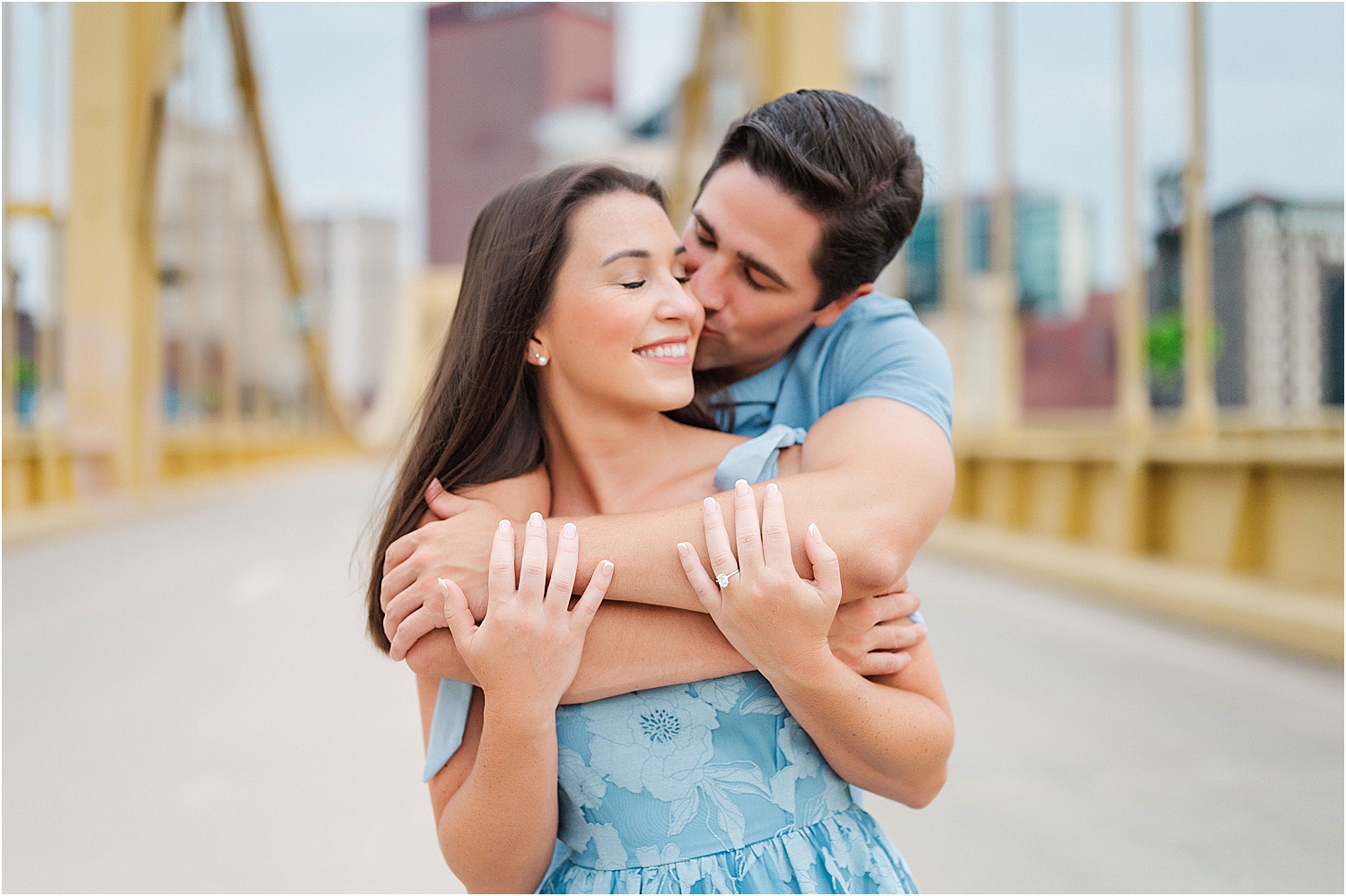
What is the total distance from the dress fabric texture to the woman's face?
0.12m

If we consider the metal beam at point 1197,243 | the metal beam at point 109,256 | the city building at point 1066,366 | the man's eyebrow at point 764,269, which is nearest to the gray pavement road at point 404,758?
the man's eyebrow at point 764,269

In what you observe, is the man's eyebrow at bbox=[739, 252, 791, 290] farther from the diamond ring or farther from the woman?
the diamond ring

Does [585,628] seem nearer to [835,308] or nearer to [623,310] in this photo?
[623,310]

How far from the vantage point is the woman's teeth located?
1.07 metres

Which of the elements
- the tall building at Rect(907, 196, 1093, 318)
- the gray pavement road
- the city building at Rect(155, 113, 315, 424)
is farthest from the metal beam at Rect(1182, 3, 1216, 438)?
the city building at Rect(155, 113, 315, 424)

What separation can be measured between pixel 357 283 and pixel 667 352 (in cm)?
6937

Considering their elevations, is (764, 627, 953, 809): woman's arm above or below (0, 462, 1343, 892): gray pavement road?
above

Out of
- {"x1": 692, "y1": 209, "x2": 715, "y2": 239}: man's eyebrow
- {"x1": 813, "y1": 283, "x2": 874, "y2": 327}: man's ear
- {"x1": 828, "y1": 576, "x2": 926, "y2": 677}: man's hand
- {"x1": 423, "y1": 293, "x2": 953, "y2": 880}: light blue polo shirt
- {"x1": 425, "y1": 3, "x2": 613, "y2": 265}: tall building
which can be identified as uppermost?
{"x1": 425, "y1": 3, "x2": 613, "y2": 265}: tall building

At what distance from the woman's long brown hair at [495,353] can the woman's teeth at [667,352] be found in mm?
117

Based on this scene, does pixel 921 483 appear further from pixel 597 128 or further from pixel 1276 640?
pixel 597 128

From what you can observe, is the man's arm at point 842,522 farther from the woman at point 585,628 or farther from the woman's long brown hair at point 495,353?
the woman's long brown hair at point 495,353

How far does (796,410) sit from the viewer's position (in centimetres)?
127

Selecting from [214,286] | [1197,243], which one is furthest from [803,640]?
[214,286]

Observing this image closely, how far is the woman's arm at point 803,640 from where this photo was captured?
945mm
